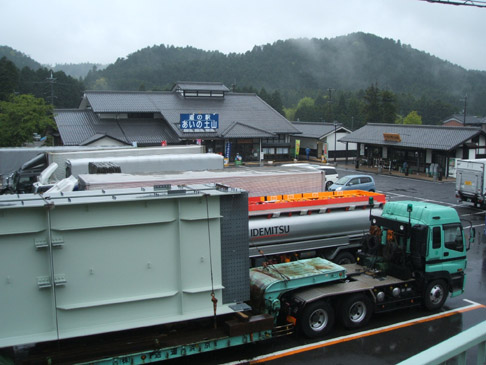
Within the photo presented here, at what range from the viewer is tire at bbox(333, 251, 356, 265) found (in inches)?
495

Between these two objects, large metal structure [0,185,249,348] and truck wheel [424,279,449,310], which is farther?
truck wheel [424,279,449,310]

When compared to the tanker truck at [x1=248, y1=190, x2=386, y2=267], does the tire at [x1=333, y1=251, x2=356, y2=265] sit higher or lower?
lower

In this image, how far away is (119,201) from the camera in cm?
694

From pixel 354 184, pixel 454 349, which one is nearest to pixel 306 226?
pixel 454 349

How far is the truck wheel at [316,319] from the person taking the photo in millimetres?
8797

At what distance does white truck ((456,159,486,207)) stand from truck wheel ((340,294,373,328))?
16388mm

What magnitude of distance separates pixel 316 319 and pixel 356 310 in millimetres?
1015

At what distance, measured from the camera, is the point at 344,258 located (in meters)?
12.7

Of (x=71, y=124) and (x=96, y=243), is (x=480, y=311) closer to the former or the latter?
(x=96, y=243)

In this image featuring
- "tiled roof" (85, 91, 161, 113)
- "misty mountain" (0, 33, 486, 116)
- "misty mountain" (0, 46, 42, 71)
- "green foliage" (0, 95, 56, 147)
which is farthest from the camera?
"misty mountain" (0, 46, 42, 71)

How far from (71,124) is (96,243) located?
3548 centimetres

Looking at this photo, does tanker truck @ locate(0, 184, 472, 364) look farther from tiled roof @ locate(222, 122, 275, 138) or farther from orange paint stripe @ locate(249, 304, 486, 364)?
tiled roof @ locate(222, 122, 275, 138)

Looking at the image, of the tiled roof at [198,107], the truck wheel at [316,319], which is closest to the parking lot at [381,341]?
the truck wheel at [316,319]

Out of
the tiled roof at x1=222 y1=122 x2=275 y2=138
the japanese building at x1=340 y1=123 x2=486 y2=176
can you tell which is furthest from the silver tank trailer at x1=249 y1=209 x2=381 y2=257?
the tiled roof at x1=222 y1=122 x2=275 y2=138
